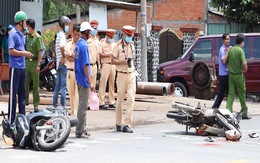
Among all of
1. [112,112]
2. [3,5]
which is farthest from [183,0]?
[112,112]

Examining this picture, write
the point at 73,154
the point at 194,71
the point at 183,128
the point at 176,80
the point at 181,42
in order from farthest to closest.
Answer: the point at 181,42 < the point at 176,80 < the point at 194,71 < the point at 183,128 < the point at 73,154

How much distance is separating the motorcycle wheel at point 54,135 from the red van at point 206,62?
1091cm

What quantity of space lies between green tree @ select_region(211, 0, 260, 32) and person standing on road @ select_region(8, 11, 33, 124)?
16.7 meters

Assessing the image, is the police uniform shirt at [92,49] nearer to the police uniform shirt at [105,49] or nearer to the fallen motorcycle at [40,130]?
the police uniform shirt at [105,49]

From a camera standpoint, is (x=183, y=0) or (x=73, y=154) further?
(x=183, y=0)

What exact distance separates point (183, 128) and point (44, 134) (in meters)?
4.51

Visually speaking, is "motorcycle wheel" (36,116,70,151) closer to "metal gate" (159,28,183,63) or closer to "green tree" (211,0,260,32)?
"metal gate" (159,28,183,63)

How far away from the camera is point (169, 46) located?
2816 cm

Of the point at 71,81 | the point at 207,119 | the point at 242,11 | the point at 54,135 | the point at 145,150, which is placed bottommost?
the point at 145,150

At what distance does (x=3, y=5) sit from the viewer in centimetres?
2067

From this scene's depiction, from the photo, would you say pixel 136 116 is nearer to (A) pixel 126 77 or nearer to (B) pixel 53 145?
(A) pixel 126 77

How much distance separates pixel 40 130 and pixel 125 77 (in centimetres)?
318

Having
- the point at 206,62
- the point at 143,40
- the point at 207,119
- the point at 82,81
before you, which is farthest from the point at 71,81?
the point at 143,40

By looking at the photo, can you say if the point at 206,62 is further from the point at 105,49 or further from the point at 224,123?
the point at 224,123
